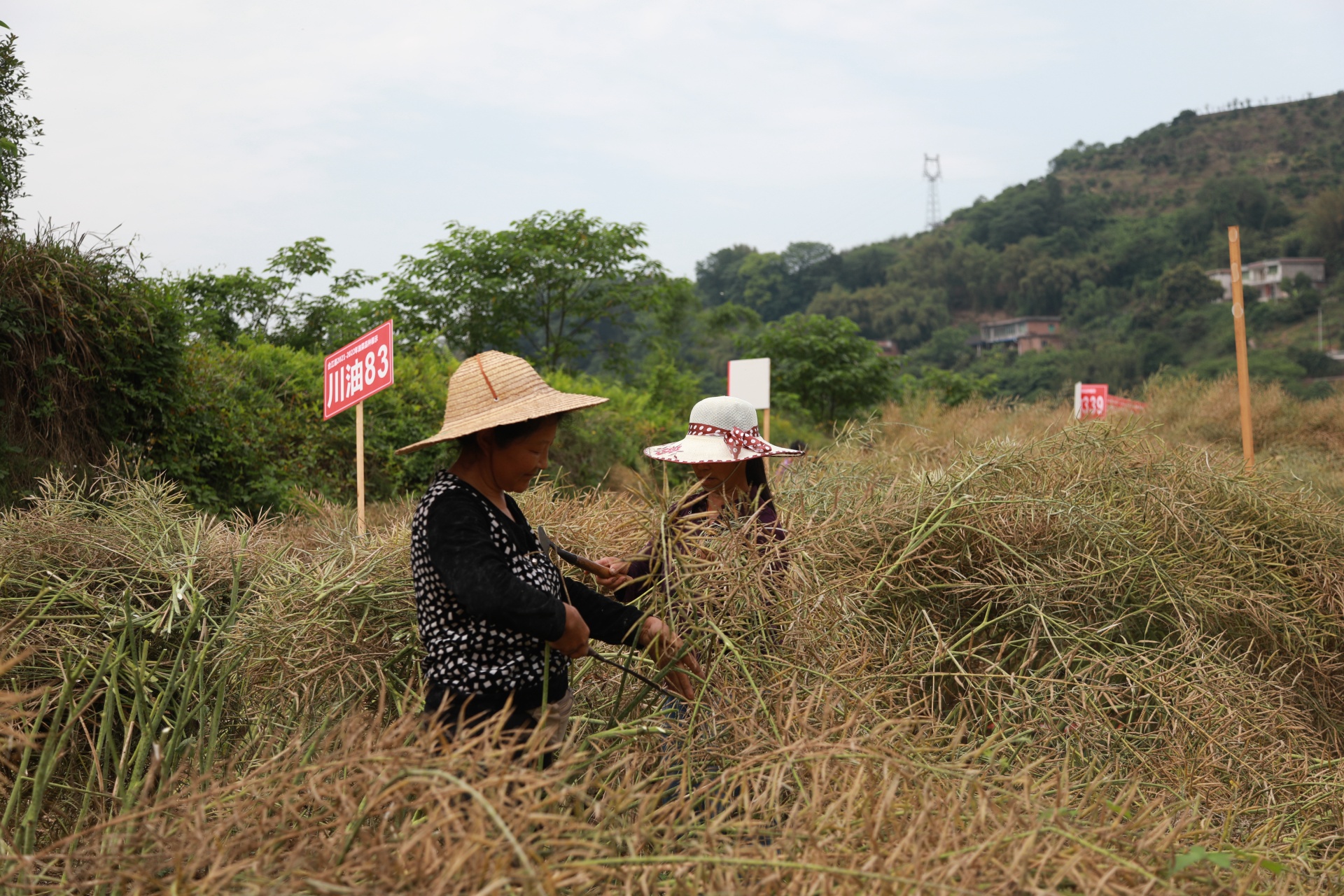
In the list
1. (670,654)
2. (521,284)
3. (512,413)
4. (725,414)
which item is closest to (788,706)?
(670,654)

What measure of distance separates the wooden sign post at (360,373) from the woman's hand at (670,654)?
10.7 feet

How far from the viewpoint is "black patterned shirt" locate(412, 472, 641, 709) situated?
1.87 m

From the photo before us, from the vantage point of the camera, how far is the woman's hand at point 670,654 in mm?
2008

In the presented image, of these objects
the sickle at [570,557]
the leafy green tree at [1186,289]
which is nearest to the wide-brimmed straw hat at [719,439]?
the sickle at [570,557]

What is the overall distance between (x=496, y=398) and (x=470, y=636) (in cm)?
54

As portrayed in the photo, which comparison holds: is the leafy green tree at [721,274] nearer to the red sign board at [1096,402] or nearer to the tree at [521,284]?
the tree at [521,284]

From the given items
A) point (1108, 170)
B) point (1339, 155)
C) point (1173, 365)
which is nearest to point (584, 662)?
point (1173, 365)

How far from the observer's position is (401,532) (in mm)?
3135

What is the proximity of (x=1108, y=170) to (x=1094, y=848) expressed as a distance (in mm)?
76260

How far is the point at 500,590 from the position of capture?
1868 mm

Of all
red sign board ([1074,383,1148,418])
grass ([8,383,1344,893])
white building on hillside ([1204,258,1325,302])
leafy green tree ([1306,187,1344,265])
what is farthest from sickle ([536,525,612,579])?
leafy green tree ([1306,187,1344,265])

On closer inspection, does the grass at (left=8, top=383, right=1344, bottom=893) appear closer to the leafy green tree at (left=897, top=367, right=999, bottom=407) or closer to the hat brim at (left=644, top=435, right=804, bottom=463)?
the hat brim at (left=644, top=435, right=804, bottom=463)

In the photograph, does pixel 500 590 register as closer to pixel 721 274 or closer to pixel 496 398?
pixel 496 398

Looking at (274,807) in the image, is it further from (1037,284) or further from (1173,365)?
(1037,284)
